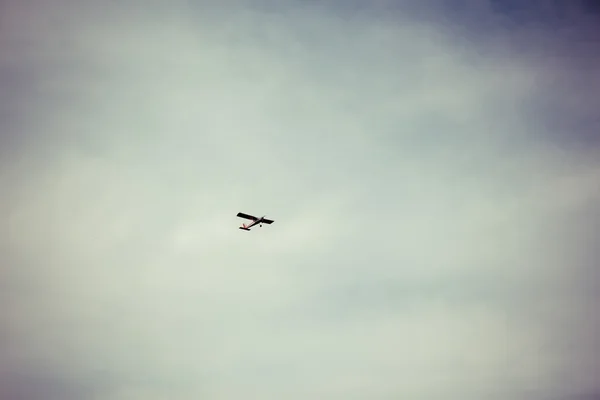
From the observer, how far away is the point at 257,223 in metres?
143
